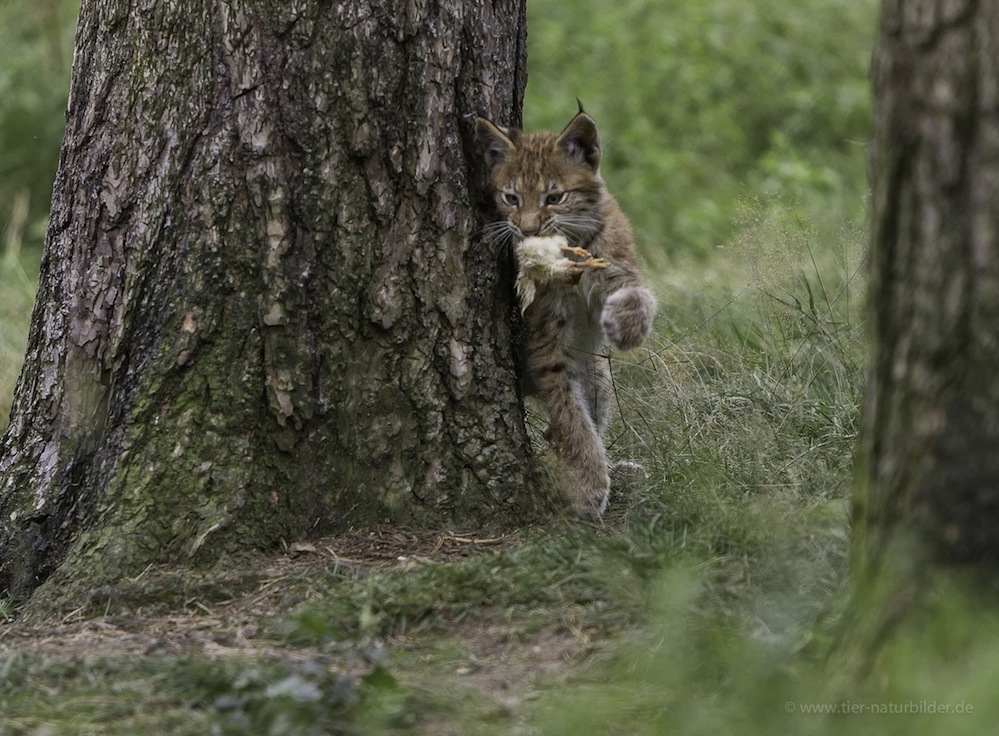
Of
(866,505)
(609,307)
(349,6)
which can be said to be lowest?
(866,505)

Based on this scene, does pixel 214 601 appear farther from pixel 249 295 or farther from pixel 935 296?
pixel 935 296

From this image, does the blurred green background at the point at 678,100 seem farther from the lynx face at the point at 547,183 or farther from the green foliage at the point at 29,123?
the lynx face at the point at 547,183

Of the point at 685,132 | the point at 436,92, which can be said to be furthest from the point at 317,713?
the point at 685,132

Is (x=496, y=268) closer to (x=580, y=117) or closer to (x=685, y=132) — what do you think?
(x=580, y=117)

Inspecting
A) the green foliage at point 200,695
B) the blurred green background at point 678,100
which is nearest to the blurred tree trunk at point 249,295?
the green foliage at point 200,695

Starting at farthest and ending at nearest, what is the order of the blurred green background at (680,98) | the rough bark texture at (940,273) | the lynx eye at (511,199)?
the blurred green background at (680,98), the lynx eye at (511,199), the rough bark texture at (940,273)

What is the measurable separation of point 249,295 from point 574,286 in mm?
1325

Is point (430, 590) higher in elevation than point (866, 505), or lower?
lower

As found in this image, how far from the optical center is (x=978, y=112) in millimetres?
2277

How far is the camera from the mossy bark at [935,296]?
7.52ft

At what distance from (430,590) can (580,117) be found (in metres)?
2.16

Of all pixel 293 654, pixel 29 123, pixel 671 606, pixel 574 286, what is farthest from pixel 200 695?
pixel 29 123

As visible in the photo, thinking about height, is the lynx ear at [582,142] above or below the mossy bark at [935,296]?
above

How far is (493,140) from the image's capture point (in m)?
4.07
